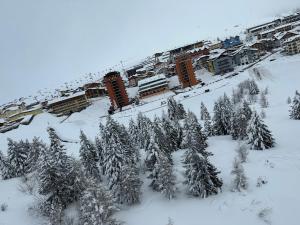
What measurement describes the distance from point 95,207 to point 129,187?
355 inches

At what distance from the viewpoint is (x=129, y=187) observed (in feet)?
165

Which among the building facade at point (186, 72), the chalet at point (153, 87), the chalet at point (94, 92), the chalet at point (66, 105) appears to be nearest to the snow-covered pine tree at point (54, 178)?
the chalet at point (66, 105)

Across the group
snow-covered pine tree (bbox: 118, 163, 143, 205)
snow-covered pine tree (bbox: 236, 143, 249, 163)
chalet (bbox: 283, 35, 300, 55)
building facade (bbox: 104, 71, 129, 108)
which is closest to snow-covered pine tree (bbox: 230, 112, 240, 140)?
snow-covered pine tree (bbox: 236, 143, 249, 163)

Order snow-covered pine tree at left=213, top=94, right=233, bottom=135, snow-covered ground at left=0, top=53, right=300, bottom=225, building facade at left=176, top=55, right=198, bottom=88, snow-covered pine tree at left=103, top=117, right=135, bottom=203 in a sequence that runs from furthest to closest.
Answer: building facade at left=176, top=55, right=198, bottom=88
snow-covered pine tree at left=213, top=94, right=233, bottom=135
snow-covered pine tree at left=103, top=117, right=135, bottom=203
snow-covered ground at left=0, top=53, right=300, bottom=225

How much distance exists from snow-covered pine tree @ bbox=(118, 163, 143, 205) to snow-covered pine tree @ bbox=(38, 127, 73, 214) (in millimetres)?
8598

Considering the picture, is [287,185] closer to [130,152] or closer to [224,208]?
[224,208]

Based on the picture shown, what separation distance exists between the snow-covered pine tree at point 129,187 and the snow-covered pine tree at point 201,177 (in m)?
8.19

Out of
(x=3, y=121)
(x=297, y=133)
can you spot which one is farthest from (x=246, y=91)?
(x=3, y=121)

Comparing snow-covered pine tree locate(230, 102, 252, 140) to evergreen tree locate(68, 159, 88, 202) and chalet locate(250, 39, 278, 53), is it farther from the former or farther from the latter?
chalet locate(250, 39, 278, 53)

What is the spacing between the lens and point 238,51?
176m

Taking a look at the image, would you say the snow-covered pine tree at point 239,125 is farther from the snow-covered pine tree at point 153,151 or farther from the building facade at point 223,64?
the building facade at point 223,64

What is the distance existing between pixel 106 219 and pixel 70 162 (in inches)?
575

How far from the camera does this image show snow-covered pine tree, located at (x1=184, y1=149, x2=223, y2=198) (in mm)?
48062

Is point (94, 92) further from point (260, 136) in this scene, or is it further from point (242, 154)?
point (242, 154)
